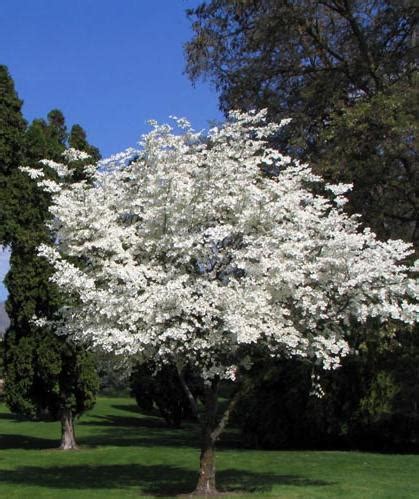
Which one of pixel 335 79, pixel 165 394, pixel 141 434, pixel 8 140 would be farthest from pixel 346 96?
pixel 165 394

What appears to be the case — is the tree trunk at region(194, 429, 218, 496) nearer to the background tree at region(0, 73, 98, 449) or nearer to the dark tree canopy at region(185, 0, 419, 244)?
the dark tree canopy at region(185, 0, 419, 244)

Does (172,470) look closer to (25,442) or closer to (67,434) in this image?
(67,434)

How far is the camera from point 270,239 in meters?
9.77

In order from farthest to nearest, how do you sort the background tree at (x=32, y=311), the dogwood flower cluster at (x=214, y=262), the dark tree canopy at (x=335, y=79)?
the background tree at (x=32, y=311) < the dark tree canopy at (x=335, y=79) < the dogwood flower cluster at (x=214, y=262)

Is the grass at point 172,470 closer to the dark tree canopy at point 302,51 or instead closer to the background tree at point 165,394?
the background tree at point 165,394

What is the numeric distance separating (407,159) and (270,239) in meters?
7.40

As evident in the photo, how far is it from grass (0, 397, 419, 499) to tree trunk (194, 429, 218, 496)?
324 mm

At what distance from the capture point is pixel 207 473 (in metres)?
11.1

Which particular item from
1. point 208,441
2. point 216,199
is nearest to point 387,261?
point 216,199

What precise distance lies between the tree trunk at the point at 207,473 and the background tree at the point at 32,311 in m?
8.27

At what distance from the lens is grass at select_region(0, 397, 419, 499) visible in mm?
11445

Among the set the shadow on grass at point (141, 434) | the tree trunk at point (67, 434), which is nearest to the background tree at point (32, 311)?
the tree trunk at point (67, 434)

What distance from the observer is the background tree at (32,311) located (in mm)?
19031

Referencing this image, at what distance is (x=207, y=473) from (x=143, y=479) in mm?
2630
